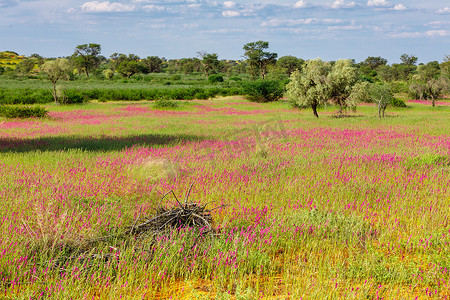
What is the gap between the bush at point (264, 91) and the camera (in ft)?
155

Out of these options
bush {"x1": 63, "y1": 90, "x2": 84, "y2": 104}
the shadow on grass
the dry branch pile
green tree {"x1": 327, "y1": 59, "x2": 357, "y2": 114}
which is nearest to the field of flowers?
the dry branch pile

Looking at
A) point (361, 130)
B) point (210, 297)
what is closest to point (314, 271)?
point (210, 297)

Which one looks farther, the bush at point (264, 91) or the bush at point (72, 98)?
the bush at point (264, 91)

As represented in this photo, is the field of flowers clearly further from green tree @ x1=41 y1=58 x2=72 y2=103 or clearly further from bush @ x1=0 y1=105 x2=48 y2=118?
green tree @ x1=41 y1=58 x2=72 y2=103

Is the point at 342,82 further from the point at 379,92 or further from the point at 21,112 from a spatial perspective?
the point at 21,112

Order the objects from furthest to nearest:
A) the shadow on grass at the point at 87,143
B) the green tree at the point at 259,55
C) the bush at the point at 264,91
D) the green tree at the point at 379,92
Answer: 1. the green tree at the point at 259,55
2. the bush at the point at 264,91
3. the green tree at the point at 379,92
4. the shadow on grass at the point at 87,143

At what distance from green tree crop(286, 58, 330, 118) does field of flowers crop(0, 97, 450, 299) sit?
45.7ft

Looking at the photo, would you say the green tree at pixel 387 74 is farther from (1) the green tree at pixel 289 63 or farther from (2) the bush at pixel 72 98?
(2) the bush at pixel 72 98

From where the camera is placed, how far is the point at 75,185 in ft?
21.7

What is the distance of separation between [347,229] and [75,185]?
16.4 feet

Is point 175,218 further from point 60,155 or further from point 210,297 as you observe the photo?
point 60,155

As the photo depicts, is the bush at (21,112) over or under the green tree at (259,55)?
under

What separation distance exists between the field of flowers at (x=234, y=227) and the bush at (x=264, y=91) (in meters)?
37.6

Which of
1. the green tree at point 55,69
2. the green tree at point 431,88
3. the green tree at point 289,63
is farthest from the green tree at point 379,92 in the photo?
the green tree at point 289,63
